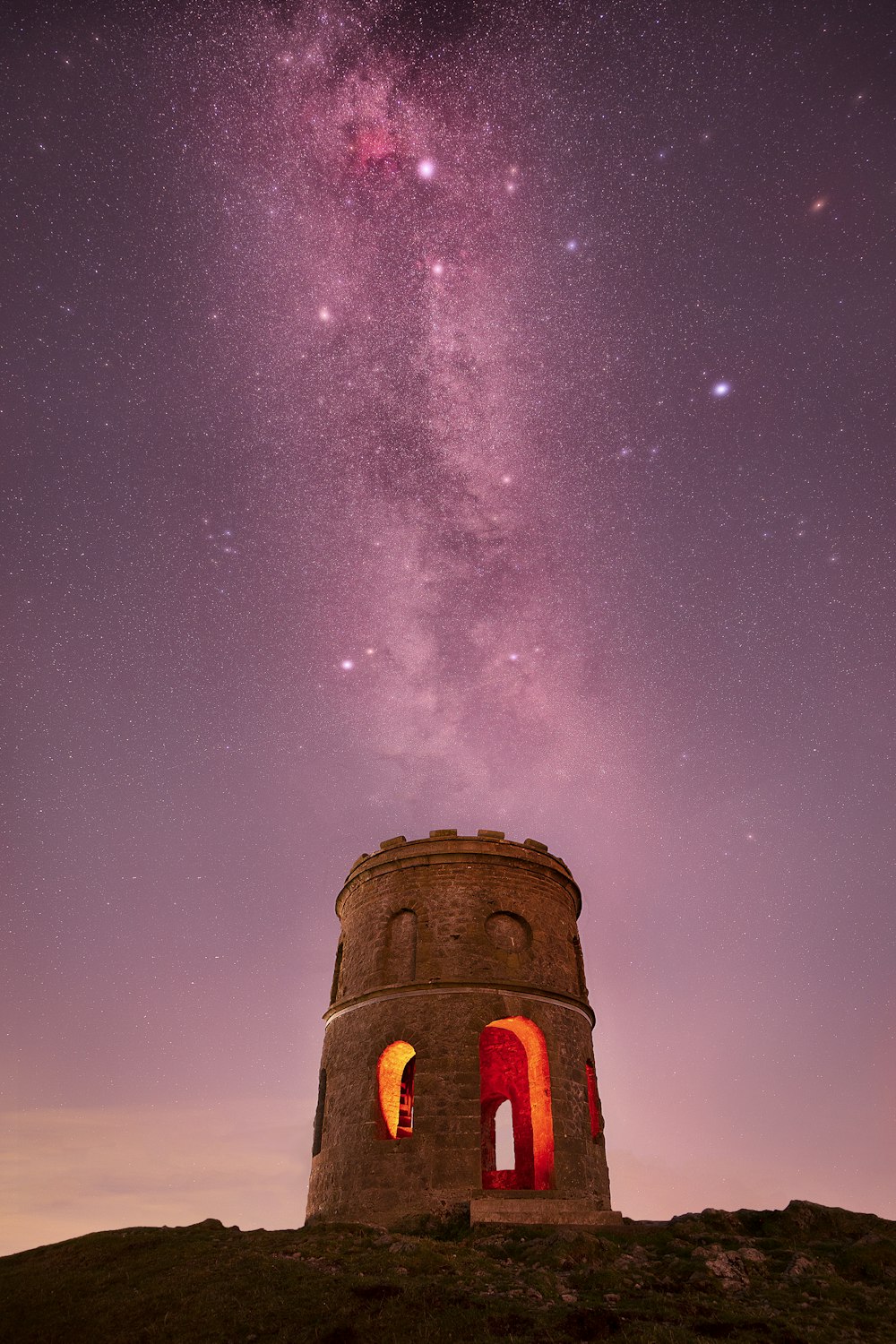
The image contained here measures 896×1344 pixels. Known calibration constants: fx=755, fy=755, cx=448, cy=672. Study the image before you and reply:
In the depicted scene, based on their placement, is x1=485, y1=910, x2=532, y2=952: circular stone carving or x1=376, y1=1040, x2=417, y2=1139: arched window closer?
x1=376, y1=1040, x2=417, y2=1139: arched window

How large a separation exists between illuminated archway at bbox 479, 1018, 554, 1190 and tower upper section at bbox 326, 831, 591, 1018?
1.30 m

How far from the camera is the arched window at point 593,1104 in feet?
55.7

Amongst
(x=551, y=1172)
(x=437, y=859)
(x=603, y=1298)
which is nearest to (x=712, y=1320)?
(x=603, y=1298)

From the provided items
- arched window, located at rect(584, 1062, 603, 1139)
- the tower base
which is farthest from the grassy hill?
arched window, located at rect(584, 1062, 603, 1139)

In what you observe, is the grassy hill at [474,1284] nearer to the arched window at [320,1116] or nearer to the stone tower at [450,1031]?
the stone tower at [450,1031]

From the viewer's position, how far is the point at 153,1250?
12148mm

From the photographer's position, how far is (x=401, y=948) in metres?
17.8

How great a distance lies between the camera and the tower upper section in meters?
17.0

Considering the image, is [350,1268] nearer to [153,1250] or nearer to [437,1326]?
[437,1326]

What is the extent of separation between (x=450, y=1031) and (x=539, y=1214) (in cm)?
373

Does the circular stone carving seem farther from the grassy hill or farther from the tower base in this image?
the grassy hill

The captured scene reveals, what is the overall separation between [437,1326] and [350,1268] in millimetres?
2747

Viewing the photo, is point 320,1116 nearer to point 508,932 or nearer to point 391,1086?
point 391,1086

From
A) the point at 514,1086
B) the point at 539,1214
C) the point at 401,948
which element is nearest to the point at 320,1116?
the point at 401,948
